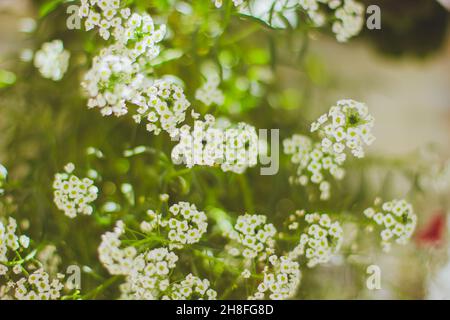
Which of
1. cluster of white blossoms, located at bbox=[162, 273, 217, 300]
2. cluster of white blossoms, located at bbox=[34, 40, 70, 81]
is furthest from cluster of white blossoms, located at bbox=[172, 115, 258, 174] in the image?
cluster of white blossoms, located at bbox=[34, 40, 70, 81]

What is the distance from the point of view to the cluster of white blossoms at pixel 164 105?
51 cm

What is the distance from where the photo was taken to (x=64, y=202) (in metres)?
0.54

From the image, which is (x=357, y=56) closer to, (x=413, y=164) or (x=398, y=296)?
(x=413, y=164)

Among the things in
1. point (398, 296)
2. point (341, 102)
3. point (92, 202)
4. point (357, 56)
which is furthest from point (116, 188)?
point (357, 56)

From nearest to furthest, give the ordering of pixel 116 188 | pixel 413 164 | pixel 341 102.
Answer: pixel 341 102 < pixel 116 188 < pixel 413 164

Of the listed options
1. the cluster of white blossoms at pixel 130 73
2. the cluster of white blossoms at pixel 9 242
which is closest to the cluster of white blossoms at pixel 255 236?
the cluster of white blossoms at pixel 130 73

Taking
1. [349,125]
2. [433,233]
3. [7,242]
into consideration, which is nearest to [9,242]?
[7,242]

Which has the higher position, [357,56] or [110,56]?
[357,56]

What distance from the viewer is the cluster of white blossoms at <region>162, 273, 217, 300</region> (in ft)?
1.78

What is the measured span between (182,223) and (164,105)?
11cm

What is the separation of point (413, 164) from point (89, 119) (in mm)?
457

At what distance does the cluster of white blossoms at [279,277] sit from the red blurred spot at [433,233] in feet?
0.91

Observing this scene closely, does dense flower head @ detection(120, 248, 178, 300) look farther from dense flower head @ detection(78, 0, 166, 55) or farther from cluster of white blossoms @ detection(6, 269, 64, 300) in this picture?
dense flower head @ detection(78, 0, 166, 55)

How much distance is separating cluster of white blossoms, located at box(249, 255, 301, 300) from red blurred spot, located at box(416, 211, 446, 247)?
0.28 metres
